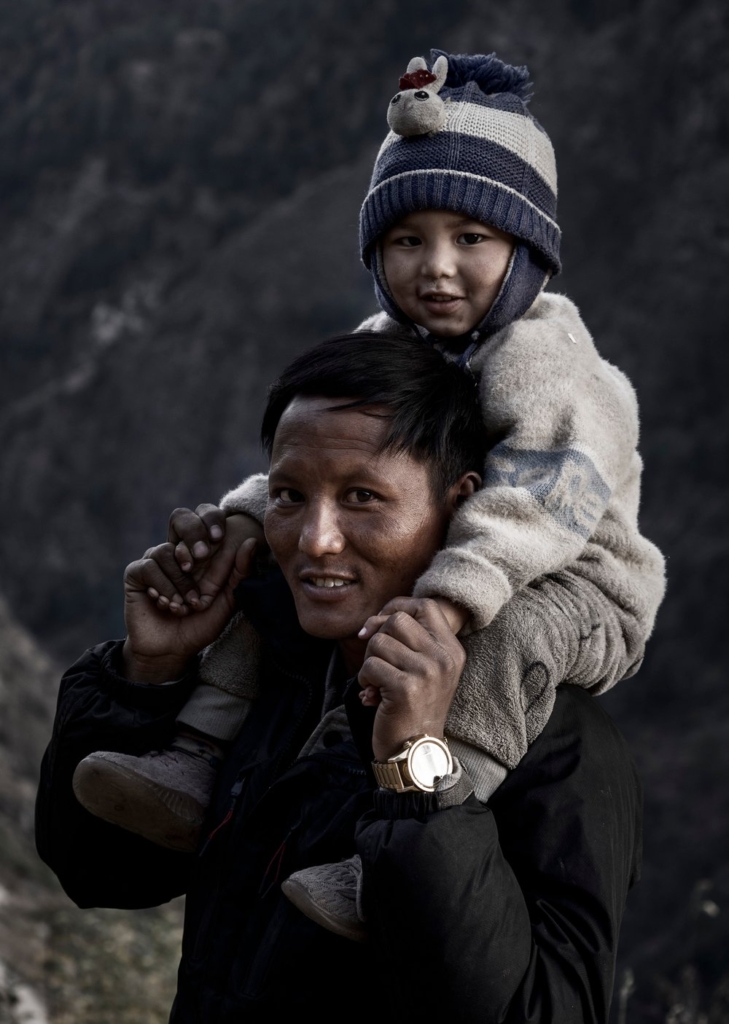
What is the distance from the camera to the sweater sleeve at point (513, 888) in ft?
4.71

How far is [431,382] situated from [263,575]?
0.45m

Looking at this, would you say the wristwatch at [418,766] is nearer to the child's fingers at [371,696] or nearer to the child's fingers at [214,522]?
the child's fingers at [371,696]

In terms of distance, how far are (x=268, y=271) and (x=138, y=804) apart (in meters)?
15.4

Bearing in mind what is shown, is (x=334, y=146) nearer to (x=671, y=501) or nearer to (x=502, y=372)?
(x=671, y=501)

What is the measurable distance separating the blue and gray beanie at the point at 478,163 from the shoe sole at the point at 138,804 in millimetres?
973

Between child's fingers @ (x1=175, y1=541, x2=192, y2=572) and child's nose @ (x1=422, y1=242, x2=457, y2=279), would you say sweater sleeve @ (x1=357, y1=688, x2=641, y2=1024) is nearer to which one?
child's fingers @ (x1=175, y1=541, x2=192, y2=572)

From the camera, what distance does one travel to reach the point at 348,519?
1.70 meters

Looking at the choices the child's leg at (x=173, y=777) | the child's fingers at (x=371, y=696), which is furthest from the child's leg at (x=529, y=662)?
the child's leg at (x=173, y=777)

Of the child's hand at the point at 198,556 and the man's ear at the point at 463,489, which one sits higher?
the man's ear at the point at 463,489

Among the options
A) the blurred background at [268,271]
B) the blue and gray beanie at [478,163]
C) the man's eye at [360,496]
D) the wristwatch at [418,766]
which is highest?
the blurred background at [268,271]

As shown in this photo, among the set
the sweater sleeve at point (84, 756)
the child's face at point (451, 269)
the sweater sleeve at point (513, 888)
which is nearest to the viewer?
the sweater sleeve at point (513, 888)

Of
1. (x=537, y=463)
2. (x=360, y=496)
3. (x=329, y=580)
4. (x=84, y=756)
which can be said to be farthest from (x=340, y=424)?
(x=84, y=756)

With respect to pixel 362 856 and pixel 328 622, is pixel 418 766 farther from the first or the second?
pixel 328 622

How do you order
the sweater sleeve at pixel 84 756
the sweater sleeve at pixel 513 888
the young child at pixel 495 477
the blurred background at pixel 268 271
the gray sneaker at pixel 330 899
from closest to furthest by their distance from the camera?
the sweater sleeve at pixel 513 888 → the gray sneaker at pixel 330 899 → the young child at pixel 495 477 → the sweater sleeve at pixel 84 756 → the blurred background at pixel 268 271
